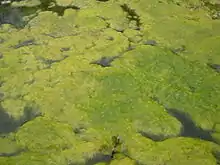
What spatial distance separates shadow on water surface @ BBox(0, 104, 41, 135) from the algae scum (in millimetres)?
17

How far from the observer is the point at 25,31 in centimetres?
893

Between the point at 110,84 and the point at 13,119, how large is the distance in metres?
1.83

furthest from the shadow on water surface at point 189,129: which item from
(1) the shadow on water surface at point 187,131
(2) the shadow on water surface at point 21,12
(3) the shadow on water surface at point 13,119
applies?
(2) the shadow on water surface at point 21,12

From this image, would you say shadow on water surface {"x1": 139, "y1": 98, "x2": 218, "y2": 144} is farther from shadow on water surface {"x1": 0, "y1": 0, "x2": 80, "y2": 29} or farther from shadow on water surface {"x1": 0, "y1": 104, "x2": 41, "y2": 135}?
shadow on water surface {"x1": 0, "y1": 0, "x2": 80, "y2": 29}

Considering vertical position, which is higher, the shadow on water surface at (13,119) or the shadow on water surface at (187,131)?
the shadow on water surface at (187,131)

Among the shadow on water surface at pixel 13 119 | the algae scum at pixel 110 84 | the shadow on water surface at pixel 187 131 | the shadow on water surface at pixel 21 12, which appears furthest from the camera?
the shadow on water surface at pixel 21 12

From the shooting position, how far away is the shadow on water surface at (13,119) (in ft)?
20.7

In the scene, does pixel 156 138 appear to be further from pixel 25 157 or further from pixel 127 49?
pixel 127 49

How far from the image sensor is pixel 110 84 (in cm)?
713

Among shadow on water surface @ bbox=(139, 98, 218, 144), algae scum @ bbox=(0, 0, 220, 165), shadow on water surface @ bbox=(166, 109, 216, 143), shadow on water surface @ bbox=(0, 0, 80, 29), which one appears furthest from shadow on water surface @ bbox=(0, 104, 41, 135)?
shadow on water surface @ bbox=(0, 0, 80, 29)

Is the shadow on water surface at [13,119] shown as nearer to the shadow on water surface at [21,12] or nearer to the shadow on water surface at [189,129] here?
the shadow on water surface at [189,129]

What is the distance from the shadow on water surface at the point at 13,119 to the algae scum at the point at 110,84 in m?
0.02

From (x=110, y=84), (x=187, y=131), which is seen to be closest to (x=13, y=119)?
(x=110, y=84)

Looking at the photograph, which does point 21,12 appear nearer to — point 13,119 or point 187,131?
point 13,119
